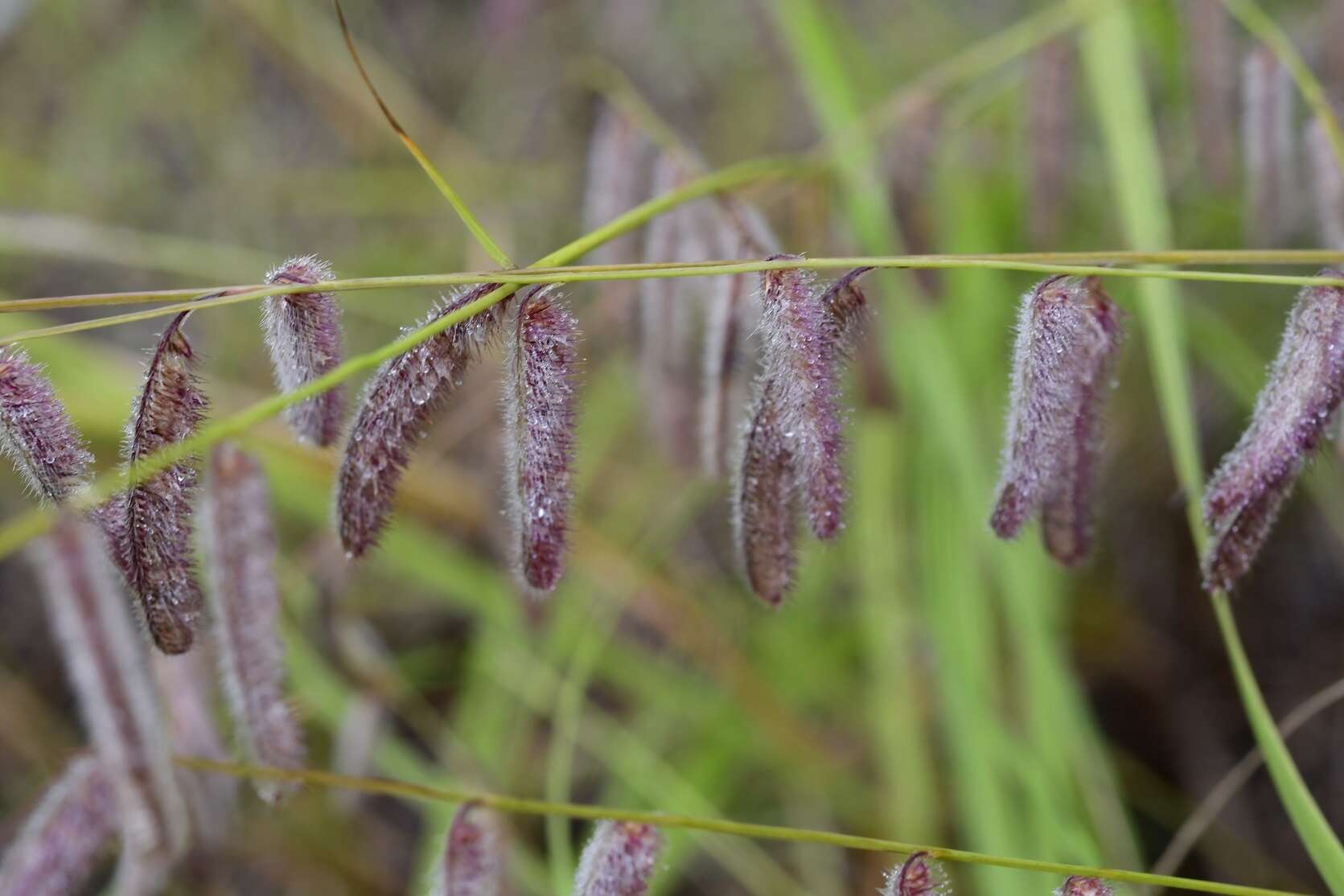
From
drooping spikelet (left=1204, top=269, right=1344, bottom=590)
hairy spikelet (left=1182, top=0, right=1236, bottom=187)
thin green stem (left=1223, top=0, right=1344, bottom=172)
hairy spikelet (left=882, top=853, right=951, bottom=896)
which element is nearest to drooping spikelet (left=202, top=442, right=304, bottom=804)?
hairy spikelet (left=882, top=853, right=951, bottom=896)

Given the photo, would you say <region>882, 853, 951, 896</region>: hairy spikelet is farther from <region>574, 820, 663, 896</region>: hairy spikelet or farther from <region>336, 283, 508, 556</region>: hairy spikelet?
<region>336, 283, 508, 556</region>: hairy spikelet

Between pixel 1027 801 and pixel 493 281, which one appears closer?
pixel 493 281

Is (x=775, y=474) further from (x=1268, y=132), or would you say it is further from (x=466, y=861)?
(x=1268, y=132)

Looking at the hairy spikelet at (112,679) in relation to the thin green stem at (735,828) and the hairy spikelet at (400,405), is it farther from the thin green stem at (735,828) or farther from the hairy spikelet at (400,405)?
the hairy spikelet at (400,405)

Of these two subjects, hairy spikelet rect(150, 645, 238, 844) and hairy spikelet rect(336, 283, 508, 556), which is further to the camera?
hairy spikelet rect(150, 645, 238, 844)

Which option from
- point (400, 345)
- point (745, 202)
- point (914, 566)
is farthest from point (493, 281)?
point (914, 566)

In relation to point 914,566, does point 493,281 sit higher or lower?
higher

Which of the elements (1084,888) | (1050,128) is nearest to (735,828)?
(1084,888)

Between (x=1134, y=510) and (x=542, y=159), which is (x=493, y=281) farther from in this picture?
(x=542, y=159)
